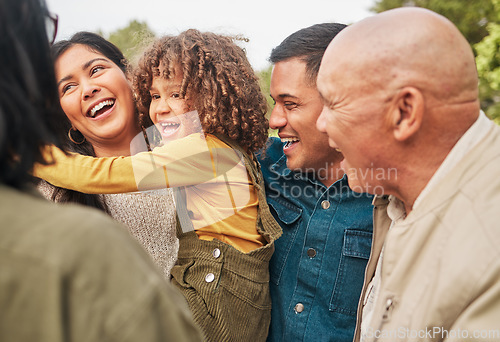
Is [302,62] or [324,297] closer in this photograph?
[324,297]

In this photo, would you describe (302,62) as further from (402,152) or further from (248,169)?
(402,152)

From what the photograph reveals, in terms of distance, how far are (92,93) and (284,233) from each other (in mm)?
1362

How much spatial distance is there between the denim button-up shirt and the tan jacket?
2.11ft

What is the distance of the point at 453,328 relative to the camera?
4.62 feet

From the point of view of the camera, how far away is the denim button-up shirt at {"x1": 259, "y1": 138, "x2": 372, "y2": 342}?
2.28 metres

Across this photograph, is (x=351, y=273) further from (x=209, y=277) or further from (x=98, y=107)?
(x=98, y=107)

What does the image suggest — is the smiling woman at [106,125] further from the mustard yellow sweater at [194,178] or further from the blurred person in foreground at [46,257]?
the blurred person in foreground at [46,257]

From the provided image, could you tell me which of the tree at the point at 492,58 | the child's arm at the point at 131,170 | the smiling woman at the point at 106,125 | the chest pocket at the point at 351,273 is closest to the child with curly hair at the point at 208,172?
the child's arm at the point at 131,170

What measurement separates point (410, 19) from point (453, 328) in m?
1.07

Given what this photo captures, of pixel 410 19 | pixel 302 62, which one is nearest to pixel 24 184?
pixel 410 19

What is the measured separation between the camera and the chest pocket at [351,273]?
7.43 ft

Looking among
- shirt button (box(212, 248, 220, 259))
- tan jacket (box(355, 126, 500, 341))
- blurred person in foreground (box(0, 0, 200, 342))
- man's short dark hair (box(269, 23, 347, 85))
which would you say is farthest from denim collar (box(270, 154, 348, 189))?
blurred person in foreground (box(0, 0, 200, 342))

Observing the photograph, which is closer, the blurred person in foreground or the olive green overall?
the blurred person in foreground

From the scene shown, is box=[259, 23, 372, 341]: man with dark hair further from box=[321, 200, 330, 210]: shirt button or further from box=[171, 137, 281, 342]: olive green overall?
box=[171, 137, 281, 342]: olive green overall
